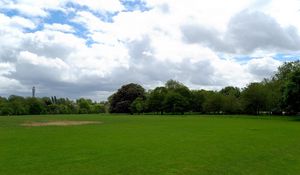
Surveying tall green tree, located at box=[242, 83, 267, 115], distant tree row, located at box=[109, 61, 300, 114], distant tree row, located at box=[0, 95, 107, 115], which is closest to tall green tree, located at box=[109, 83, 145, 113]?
distant tree row, located at box=[109, 61, 300, 114]

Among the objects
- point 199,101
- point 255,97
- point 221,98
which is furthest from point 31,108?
point 255,97

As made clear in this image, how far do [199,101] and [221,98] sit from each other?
59.4 feet

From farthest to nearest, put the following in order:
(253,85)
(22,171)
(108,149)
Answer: (253,85) < (108,149) < (22,171)

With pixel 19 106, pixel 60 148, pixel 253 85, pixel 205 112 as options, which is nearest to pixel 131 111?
pixel 205 112

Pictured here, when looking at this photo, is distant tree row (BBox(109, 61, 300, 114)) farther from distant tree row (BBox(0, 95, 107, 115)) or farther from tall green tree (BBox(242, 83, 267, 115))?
distant tree row (BBox(0, 95, 107, 115))

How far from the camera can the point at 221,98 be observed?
116875mm

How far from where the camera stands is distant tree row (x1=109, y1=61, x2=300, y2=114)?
73931mm

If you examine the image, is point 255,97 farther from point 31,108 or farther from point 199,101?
point 31,108

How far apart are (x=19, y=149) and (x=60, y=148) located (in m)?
2.41

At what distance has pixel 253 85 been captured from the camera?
98875mm

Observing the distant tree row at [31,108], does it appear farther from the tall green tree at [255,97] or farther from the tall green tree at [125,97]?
the tall green tree at [255,97]

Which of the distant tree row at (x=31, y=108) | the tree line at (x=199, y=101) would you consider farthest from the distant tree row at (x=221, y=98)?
the distant tree row at (x=31, y=108)

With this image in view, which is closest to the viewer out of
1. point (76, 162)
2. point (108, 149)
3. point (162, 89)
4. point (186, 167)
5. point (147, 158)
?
point (186, 167)

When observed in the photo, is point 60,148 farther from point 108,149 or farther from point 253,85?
point 253,85
